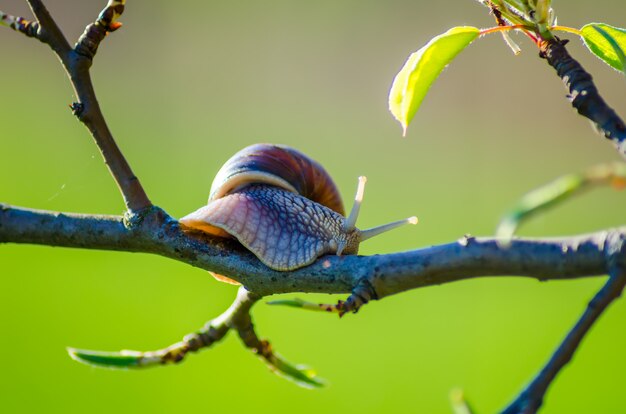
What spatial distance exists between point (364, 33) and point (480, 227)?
322cm

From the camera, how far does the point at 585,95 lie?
1.59ft

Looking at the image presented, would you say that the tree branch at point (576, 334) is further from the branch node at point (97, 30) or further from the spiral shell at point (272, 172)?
the spiral shell at point (272, 172)

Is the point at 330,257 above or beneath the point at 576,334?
above

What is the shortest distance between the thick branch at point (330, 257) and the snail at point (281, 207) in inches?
2.5

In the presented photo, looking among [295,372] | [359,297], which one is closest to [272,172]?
[295,372]

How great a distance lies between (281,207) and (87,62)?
342mm

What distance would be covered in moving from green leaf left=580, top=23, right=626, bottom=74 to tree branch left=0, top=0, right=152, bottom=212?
0.35 meters

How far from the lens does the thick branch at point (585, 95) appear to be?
46 cm

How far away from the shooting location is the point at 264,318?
394cm

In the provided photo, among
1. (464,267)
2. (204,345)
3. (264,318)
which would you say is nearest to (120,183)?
(204,345)

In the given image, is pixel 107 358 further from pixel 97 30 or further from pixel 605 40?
pixel 605 40

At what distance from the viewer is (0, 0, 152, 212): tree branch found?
0.57 metres

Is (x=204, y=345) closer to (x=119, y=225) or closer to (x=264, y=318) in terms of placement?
(x=119, y=225)

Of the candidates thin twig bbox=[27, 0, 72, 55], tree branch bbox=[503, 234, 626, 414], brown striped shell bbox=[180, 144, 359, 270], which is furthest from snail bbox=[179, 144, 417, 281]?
tree branch bbox=[503, 234, 626, 414]
